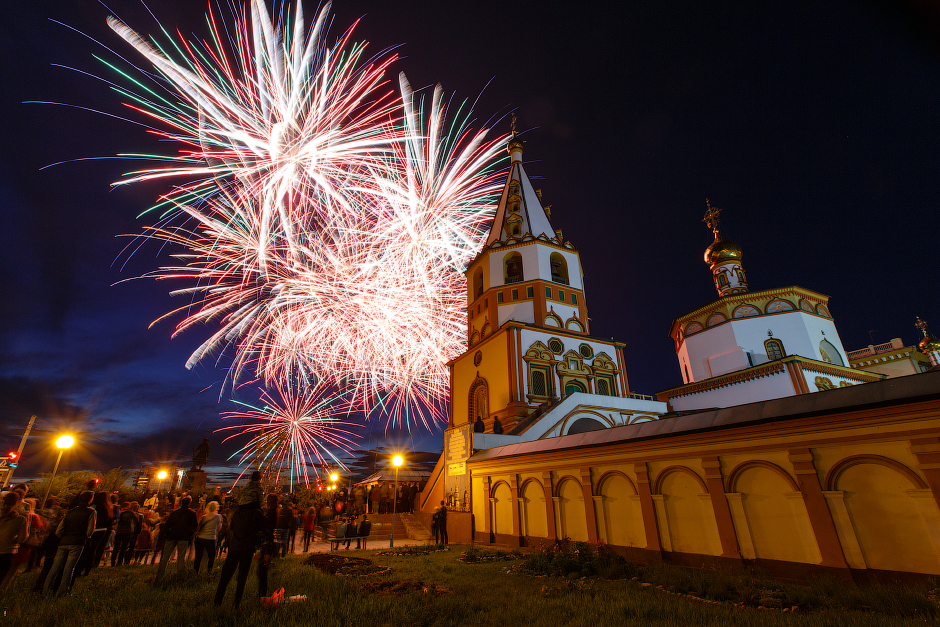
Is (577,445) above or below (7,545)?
above

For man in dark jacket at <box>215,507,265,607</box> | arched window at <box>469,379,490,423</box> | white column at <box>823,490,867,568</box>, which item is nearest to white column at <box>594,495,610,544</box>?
white column at <box>823,490,867,568</box>

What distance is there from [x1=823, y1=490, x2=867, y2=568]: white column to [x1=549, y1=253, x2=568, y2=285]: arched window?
23.0 metres

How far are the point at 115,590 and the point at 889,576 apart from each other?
14.2 meters

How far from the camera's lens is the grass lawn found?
554 cm

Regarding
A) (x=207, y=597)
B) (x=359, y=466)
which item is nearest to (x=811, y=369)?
(x=207, y=597)

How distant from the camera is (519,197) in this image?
34.2 metres

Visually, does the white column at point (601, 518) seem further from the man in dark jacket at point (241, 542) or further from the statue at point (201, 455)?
the statue at point (201, 455)

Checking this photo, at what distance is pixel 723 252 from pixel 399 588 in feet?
140

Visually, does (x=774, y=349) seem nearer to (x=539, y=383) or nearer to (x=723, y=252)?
(x=723, y=252)

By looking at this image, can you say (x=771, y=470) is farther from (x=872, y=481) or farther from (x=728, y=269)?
(x=728, y=269)

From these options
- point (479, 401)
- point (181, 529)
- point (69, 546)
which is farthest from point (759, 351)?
point (69, 546)

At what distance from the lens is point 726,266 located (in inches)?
1567

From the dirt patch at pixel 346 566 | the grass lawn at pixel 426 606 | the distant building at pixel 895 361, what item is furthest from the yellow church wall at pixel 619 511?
the distant building at pixel 895 361

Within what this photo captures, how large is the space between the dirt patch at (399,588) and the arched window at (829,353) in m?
36.3
